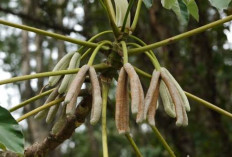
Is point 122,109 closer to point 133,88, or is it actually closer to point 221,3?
point 133,88

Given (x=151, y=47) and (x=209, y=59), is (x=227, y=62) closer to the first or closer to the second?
(x=209, y=59)

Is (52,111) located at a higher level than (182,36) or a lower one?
lower

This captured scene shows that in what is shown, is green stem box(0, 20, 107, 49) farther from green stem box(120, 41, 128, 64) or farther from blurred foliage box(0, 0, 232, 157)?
blurred foliage box(0, 0, 232, 157)

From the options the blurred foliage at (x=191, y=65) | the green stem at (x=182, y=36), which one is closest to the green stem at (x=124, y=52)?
the green stem at (x=182, y=36)

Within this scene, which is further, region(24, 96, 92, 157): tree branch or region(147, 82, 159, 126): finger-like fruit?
region(24, 96, 92, 157): tree branch

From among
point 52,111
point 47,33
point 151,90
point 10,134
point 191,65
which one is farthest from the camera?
point 191,65

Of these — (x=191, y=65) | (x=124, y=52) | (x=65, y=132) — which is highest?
(x=124, y=52)

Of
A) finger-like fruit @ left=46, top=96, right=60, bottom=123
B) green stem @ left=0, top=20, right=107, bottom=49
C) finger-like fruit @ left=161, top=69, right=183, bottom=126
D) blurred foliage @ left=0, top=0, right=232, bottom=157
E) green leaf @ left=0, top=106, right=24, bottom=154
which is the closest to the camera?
green leaf @ left=0, top=106, right=24, bottom=154

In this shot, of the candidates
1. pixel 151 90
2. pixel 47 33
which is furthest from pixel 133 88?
pixel 47 33

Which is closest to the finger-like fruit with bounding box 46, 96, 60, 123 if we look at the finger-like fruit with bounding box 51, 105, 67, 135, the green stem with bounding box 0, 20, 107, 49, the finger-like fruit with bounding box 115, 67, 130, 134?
the finger-like fruit with bounding box 51, 105, 67, 135
